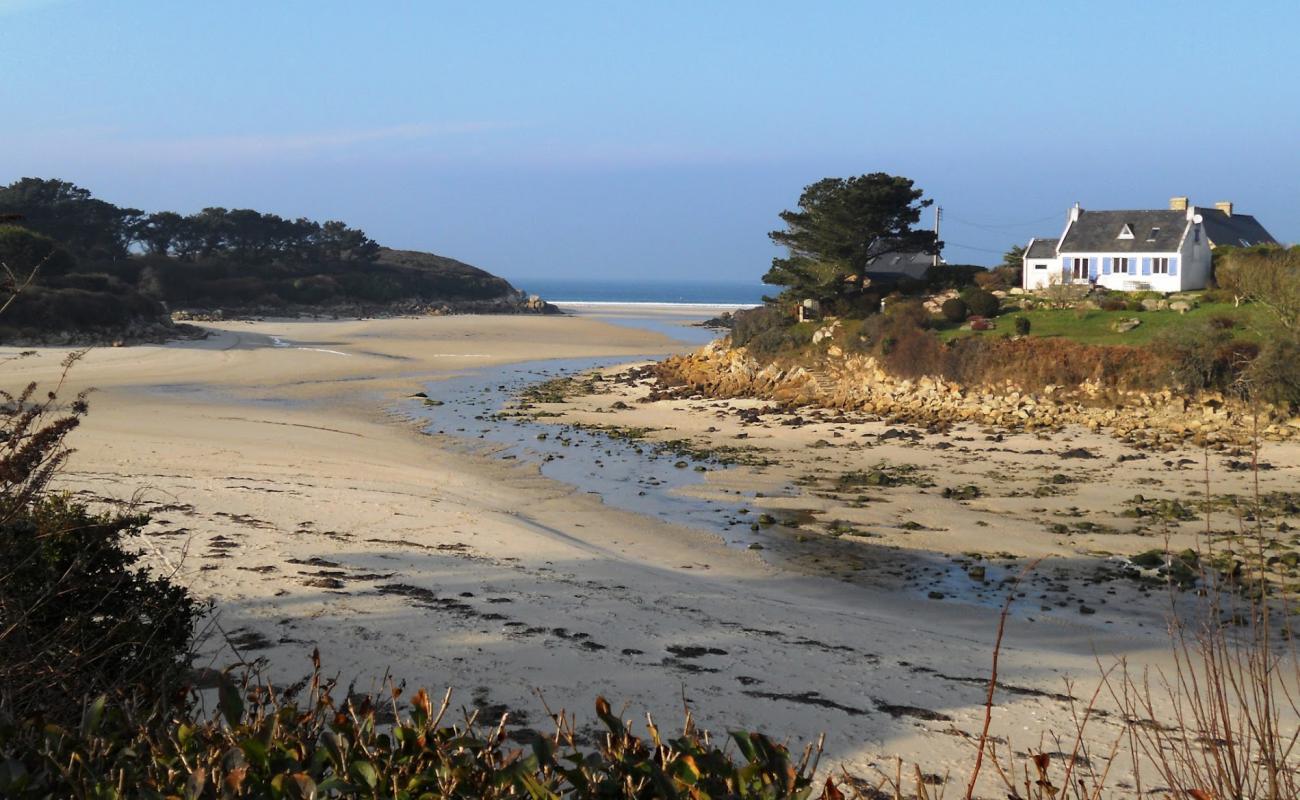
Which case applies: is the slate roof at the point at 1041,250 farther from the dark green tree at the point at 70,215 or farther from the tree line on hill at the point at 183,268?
the dark green tree at the point at 70,215

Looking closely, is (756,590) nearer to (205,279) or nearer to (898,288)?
(898,288)

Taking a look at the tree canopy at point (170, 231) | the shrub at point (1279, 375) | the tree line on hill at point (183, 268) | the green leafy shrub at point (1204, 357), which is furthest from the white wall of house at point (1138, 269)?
the tree canopy at point (170, 231)

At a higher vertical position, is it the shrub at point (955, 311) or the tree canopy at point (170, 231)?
the tree canopy at point (170, 231)

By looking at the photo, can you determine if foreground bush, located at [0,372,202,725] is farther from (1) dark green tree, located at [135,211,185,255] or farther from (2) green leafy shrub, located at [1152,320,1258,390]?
(1) dark green tree, located at [135,211,185,255]

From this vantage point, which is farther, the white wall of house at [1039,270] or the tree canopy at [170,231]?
the tree canopy at [170,231]

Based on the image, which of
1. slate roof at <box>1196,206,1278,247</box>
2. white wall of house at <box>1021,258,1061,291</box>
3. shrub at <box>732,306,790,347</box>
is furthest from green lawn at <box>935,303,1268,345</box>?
slate roof at <box>1196,206,1278,247</box>

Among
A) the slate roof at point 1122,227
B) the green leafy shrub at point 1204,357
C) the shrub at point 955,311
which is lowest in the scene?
the green leafy shrub at point 1204,357

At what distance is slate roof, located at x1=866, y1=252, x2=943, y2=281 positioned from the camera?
3988cm

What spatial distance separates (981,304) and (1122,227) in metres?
12.2

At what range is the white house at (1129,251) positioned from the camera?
3878cm

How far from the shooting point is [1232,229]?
4650 cm

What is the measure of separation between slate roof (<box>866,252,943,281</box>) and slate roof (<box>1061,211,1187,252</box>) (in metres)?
5.58

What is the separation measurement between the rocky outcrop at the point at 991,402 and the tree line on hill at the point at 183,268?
2557cm

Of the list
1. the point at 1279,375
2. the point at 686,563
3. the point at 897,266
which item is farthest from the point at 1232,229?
the point at 686,563
